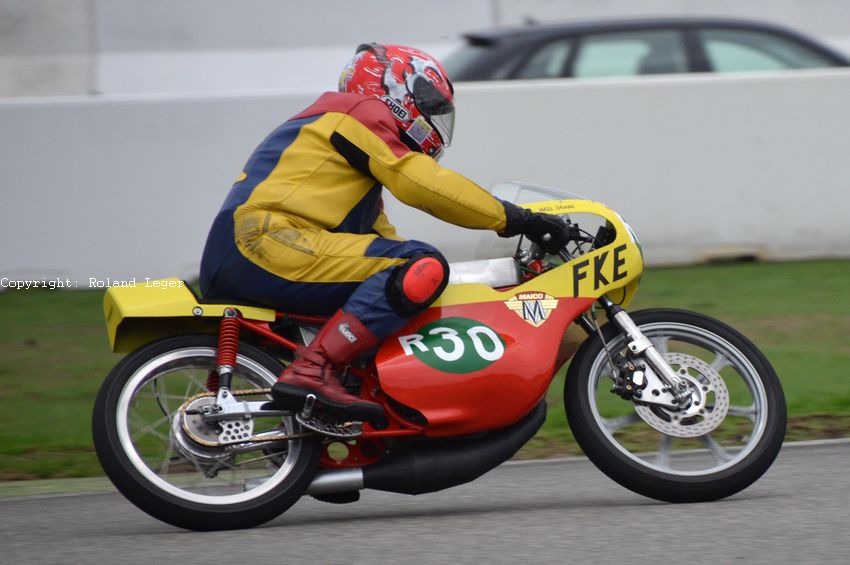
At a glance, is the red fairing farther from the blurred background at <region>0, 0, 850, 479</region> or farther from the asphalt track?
the blurred background at <region>0, 0, 850, 479</region>

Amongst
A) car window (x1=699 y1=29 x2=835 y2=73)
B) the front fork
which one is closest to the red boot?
the front fork

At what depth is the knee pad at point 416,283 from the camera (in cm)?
530

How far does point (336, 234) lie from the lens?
545 cm

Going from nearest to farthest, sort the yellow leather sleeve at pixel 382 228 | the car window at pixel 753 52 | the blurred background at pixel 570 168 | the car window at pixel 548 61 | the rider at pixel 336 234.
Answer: the rider at pixel 336 234 → the yellow leather sleeve at pixel 382 228 → the blurred background at pixel 570 168 → the car window at pixel 548 61 → the car window at pixel 753 52

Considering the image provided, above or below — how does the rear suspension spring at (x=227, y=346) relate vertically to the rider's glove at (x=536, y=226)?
below

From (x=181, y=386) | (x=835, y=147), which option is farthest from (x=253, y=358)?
(x=835, y=147)

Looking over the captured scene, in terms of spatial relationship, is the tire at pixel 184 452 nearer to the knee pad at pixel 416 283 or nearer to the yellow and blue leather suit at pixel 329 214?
the yellow and blue leather suit at pixel 329 214

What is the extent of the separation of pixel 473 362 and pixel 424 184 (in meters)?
0.63

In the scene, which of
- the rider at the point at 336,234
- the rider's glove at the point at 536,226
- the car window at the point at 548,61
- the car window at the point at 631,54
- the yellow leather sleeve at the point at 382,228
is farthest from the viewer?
the car window at the point at 631,54

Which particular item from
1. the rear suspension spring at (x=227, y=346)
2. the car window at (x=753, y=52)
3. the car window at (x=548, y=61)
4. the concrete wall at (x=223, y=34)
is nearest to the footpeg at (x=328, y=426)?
the rear suspension spring at (x=227, y=346)

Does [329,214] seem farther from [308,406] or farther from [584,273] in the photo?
[584,273]

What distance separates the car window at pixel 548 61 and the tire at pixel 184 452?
6.05m

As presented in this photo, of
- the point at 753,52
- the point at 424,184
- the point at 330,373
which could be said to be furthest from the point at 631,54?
the point at 330,373

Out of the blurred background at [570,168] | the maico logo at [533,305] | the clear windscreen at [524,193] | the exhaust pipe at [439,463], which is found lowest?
the blurred background at [570,168]
